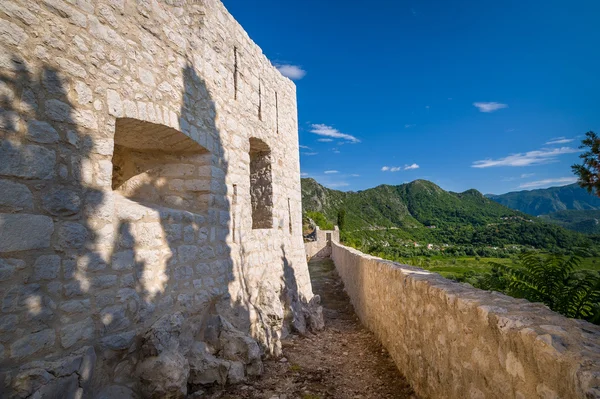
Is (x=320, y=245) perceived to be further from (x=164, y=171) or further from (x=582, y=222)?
(x=582, y=222)

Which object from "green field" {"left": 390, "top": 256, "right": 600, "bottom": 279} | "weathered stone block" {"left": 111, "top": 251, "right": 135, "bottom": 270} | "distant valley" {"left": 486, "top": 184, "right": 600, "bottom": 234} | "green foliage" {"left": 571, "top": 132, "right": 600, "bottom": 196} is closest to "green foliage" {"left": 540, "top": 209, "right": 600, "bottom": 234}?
"green field" {"left": 390, "top": 256, "right": 600, "bottom": 279}

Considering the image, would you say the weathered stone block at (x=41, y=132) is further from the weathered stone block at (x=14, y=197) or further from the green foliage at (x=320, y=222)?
the green foliage at (x=320, y=222)

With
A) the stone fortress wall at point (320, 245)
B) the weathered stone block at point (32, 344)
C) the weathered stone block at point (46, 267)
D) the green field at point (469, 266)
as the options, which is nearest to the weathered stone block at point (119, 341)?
the weathered stone block at point (32, 344)

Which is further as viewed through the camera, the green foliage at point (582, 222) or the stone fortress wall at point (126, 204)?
the green foliage at point (582, 222)

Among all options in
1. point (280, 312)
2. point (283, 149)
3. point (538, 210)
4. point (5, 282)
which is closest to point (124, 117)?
point (5, 282)

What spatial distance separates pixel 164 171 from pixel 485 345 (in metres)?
3.98

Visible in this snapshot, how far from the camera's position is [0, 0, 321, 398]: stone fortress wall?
2.28 metres

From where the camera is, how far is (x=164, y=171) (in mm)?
4227

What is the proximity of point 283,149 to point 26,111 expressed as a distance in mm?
5044

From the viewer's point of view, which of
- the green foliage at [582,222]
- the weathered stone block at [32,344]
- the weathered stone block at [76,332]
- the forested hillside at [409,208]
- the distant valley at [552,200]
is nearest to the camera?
the weathered stone block at [32,344]

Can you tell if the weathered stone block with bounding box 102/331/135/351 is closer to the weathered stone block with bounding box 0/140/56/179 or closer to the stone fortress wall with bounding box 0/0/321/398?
the stone fortress wall with bounding box 0/0/321/398

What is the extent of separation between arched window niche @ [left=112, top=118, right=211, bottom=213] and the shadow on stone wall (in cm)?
38

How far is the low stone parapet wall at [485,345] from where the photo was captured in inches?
54.9

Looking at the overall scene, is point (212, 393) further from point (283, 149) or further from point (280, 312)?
point (283, 149)
